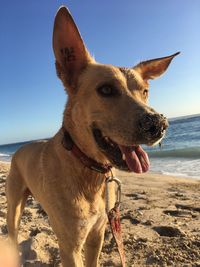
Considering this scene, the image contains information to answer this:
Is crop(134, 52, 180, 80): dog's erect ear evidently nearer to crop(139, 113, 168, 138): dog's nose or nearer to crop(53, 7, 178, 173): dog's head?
crop(53, 7, 178, 173): dog's head

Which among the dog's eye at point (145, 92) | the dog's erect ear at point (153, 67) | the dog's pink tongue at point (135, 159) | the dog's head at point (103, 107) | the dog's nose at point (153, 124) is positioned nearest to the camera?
the dog's nose at point (153, 124)

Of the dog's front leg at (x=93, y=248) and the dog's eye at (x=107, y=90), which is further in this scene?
the dog's front leg at (x=93, y=248)

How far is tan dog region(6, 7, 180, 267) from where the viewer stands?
2791 millimetres

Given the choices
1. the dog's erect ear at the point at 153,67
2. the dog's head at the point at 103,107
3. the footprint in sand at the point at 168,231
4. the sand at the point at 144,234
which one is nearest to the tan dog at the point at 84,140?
the dog's head at the point at 103,107

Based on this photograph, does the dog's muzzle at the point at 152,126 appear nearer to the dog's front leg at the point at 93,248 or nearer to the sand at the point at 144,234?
the dog's front leg at the point at 93,248

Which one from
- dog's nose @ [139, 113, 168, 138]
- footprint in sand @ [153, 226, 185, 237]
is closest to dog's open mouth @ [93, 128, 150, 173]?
dog's nose @ [139, 113, 168, 138]

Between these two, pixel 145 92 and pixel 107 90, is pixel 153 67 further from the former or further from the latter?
pixel 107 90

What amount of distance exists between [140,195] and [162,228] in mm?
2524

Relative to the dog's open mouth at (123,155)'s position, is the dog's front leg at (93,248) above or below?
below

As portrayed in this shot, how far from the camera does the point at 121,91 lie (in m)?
3.00

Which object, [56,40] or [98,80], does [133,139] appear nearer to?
[98,80]

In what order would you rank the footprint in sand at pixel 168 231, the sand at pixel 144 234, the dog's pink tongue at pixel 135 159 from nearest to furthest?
the dog's pink tongue at pixel 135 159 → the sand at pixel 144 234 → the footprint in sand at pixel 168 231

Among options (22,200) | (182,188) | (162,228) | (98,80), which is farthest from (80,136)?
(182,188)

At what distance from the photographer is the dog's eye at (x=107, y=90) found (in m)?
2.97
